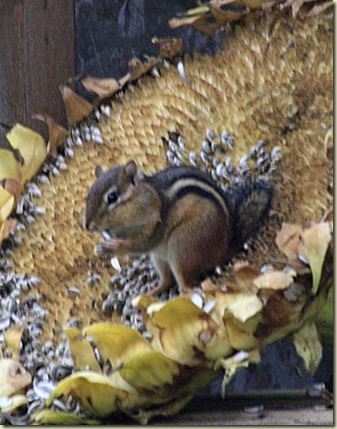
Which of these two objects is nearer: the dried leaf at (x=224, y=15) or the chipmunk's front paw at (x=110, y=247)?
the chipmunk's front paw at (x=110, y=247)

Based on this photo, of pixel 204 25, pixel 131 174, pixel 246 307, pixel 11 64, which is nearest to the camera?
pixel 246 307

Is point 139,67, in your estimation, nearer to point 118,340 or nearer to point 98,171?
point 98,171

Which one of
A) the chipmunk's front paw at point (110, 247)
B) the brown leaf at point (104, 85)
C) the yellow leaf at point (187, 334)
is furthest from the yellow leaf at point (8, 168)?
the yellow leaf at point (187, 334)

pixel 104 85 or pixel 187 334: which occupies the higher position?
pixel 104 85

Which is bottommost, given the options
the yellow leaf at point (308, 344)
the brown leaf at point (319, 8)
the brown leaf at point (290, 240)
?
the yellow leaf at point (308, 344)

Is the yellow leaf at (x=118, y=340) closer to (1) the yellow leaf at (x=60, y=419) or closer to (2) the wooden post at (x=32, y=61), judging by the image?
(1) the yellow leaf at (x=60, y=419)

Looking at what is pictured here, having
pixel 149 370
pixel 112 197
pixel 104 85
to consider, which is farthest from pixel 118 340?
pixel 104 85
